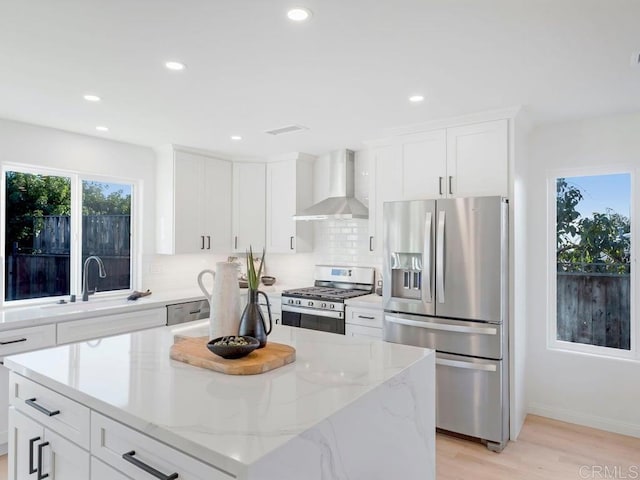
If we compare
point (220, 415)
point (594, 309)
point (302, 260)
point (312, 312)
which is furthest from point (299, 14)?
point (302, 260)

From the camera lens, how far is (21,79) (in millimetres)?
2592

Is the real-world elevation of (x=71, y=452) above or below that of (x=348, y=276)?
below

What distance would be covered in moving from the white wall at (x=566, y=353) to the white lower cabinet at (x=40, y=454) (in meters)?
3.55

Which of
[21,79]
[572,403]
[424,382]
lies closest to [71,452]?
[424,382]

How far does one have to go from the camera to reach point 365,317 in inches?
148

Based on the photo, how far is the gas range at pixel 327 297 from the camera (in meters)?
3.93

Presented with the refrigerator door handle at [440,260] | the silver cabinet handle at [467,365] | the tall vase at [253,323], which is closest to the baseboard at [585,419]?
the silver cabinet handle at [467,365]

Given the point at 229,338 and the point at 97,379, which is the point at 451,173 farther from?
the point at 97,379

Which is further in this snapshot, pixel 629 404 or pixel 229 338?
pixel 629 404

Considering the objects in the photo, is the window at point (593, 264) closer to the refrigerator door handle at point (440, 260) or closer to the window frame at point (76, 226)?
the refrigerator door handle at point (440, 260)

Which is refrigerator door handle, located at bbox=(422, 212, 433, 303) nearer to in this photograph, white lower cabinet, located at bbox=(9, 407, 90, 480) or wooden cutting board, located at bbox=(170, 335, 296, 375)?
wooden cutting board, located at bbox=(170, 335, 296, 375)

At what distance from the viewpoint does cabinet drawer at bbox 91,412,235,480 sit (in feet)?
3.66

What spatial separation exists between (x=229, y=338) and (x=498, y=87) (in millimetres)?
2275

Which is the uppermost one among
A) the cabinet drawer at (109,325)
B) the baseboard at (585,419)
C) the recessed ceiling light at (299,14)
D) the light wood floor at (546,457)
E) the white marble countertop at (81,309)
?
the recessed ceiling light at (299,14)
